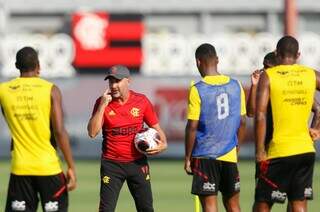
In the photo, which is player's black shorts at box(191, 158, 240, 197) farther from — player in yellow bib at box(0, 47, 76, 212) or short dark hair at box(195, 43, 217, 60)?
player in yellow bib at box(0, 47, 76, 212)

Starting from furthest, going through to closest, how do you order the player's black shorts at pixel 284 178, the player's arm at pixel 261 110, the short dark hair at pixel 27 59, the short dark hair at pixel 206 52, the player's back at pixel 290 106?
the short dark hair at pixel 206 52
the player's black shorts at pixel 284 178
the player's back at pixel 290 106
the player's arm at pixel 261 110
the short dark hair at pixel 27 59

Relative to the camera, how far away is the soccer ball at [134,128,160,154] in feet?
44.0

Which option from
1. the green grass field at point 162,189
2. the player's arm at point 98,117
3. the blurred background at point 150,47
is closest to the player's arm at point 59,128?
the player's arm at point 98,117

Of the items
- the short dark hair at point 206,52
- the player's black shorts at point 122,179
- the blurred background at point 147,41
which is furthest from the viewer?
the blurred background at point 147,41

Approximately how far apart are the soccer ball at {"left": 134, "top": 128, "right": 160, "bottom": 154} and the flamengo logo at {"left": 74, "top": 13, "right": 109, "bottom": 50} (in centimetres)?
2215

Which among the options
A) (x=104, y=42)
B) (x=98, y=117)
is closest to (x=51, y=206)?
(x=98, y=117)

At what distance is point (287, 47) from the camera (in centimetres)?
1227

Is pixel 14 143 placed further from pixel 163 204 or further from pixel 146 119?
pixel 163 204

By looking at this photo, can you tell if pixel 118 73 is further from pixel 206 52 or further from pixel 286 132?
pixel 286 132

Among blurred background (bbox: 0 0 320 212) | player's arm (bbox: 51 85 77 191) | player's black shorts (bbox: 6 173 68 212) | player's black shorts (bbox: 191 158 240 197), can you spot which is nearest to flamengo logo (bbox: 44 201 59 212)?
player's black shorts (bbox: 6 173 68 212)

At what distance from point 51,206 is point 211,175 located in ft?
7.25

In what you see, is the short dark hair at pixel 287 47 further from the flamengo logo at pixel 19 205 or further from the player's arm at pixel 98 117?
the flamengo logo at pixel 19 205

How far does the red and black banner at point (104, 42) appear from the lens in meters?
36.0

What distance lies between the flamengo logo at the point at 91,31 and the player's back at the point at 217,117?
2271 centimetres
